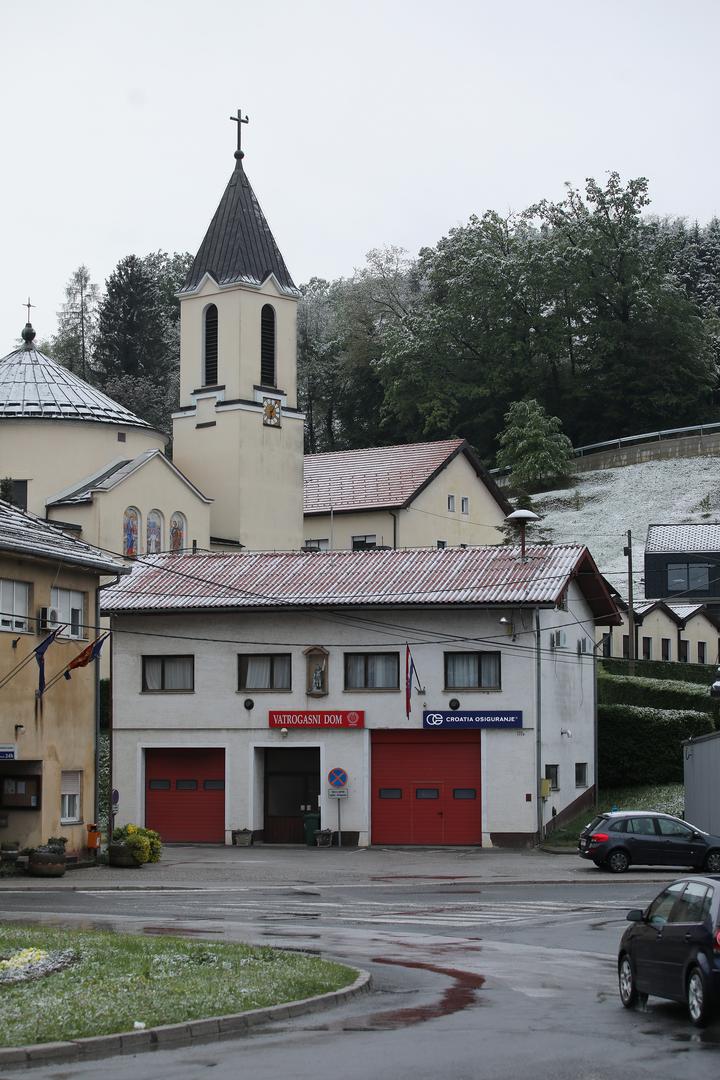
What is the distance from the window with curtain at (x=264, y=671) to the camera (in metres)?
47.8

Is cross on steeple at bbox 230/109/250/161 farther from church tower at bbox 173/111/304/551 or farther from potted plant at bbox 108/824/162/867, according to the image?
potted plant at bbox 108/824/162/867

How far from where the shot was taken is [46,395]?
69.8 meters

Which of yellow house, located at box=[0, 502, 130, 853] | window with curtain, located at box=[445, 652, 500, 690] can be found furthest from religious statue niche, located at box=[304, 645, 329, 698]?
yellow house, located at box=[0, 502, 130, 853]

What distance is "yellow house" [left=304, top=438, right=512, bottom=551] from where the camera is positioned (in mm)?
77938

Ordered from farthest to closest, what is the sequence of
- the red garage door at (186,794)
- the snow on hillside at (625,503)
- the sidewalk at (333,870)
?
the snow on hillside at (625,503), the red garage door at (186,794), the sidewalk at (333,870)

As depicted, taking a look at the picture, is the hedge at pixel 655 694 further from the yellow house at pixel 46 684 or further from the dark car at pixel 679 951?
the dark car at pixel 679 951

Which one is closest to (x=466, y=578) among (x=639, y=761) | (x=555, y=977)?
(x=639, y=761)

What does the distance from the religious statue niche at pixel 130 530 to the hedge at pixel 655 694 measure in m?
20.0

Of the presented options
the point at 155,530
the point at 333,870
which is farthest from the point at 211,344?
the point at 333,870

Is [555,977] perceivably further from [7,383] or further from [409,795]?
[7,383]

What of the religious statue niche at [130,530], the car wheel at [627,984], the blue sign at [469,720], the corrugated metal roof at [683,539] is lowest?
the car wheel at [627,984]

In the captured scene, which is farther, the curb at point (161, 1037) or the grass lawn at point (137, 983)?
the grass lawn at point (137, 983)

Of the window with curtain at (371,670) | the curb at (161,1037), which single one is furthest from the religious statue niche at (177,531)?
the curb at (161,1037)

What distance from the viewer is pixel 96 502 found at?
2515 inches
